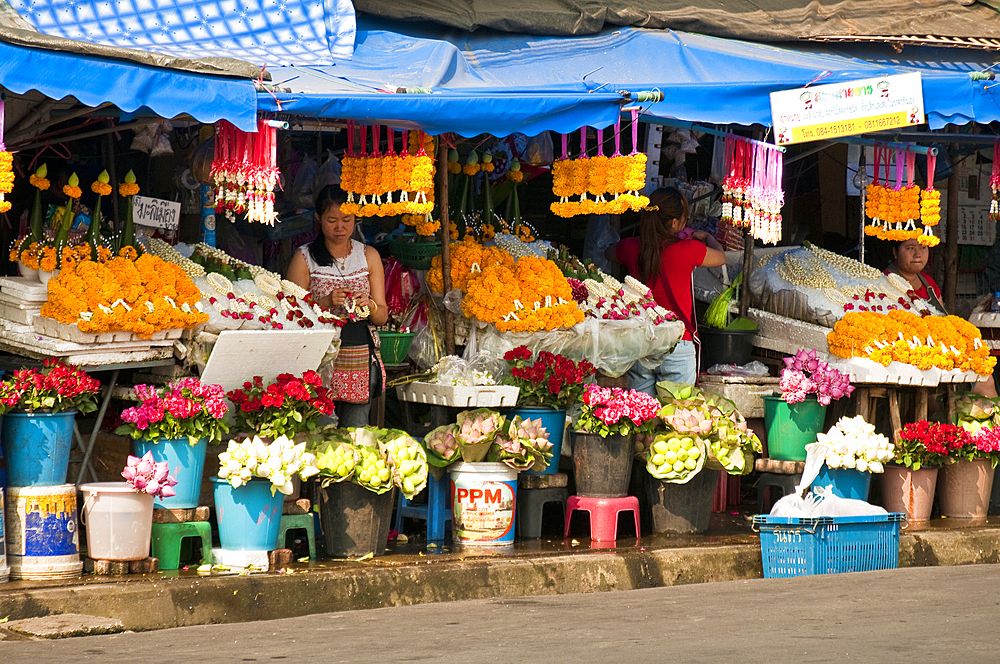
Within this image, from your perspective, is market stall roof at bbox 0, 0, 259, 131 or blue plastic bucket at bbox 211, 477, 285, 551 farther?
blue plastic bucket at bbox 211, 477, 285, 551

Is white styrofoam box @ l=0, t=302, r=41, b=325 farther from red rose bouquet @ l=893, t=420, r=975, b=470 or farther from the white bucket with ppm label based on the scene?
red rose bouquet @ l=893, t=420, r=975, b=470

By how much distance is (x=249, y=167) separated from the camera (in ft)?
22.7

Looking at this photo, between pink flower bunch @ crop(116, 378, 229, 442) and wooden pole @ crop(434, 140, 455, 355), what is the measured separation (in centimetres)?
193

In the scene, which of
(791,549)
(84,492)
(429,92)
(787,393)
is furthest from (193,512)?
(787,393)

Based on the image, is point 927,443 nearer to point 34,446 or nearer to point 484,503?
point 484,503

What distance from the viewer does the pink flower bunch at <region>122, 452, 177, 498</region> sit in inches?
264

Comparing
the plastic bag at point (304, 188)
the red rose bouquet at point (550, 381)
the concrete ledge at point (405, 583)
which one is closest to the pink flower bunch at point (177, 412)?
the concrete ledge at point (405, 583)

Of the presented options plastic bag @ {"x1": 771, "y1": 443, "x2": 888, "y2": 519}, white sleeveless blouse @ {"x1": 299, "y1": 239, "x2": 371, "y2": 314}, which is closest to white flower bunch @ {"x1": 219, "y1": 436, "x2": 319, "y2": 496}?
white sleeveless blouse @ {"x1": 299, "y1": 239, "x2": 371, "y2": 314}

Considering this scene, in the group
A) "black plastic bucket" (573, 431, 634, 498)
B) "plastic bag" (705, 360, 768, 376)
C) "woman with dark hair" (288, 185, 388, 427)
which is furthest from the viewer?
"plastic bag" (705, 360, 768, 376)

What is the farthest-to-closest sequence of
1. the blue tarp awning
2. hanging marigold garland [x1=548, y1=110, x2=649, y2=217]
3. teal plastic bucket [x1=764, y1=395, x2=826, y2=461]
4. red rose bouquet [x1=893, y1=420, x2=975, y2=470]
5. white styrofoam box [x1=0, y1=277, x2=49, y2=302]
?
teal plastic bucket [x1=764, y1=395, x2=826, y2=461] < red rose bouquet [x1=893, y1=420, x2=975, y2=470] < hanging marigold garland [x1=548, y1=110, x2=649, y2=217] < white styrofoam box [x1=0, y1=277, x2=49, y2=302] < the blue tarp awning

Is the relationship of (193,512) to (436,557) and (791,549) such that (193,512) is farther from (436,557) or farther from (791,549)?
(791,549)

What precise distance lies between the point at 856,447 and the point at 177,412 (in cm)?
398

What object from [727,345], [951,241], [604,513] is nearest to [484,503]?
[604,513]

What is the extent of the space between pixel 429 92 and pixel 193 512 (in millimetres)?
2431
